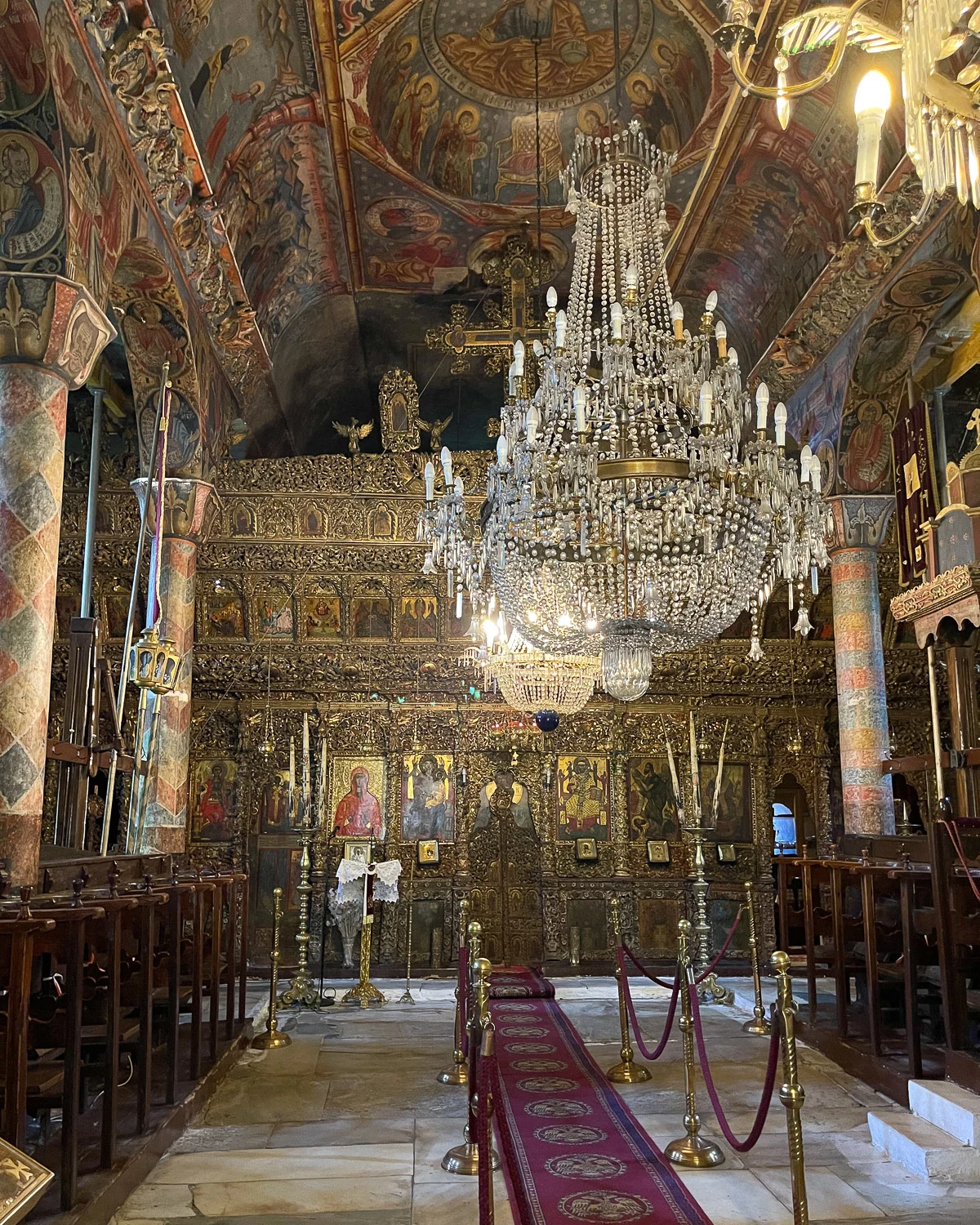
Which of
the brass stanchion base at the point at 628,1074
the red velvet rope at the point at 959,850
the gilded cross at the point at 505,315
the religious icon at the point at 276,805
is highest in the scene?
the gilded cross at the point at 505,315

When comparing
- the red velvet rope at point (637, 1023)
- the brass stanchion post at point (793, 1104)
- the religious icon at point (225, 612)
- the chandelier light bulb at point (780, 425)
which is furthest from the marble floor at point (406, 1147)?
the religious icon at point (225, 612)

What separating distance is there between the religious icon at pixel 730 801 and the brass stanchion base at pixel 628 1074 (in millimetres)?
5531

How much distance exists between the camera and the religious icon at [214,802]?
11.1 metres

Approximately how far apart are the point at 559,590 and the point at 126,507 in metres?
6.09

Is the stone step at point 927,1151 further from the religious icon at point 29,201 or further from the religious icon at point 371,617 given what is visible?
the religious icon at point 371,617

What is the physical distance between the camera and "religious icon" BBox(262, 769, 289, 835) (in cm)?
1116

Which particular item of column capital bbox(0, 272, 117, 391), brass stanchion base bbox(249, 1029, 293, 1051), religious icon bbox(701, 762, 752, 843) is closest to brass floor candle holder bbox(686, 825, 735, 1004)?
religious icon bbox(701, 762, 752, 843)

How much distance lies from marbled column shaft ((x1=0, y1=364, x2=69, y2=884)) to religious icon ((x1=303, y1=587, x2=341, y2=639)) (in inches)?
214

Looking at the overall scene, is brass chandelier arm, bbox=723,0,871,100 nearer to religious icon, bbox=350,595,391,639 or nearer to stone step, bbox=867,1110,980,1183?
stone step, bbox=867,1110,980,1183

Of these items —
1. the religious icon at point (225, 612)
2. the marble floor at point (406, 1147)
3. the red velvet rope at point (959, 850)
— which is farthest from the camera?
the religious icon at point (225, 612)

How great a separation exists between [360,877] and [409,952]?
948 millimetres

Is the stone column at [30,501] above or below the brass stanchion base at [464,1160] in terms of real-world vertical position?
above

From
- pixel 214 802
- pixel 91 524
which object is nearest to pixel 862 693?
pixel 214 802

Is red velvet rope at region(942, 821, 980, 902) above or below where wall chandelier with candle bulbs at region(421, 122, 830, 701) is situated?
below
